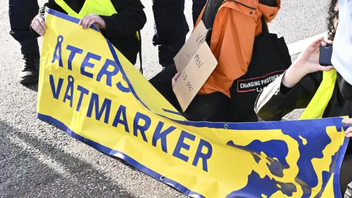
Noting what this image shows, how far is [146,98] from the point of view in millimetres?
2359

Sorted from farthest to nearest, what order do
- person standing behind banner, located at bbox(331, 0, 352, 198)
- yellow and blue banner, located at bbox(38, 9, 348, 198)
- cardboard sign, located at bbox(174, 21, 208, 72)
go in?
cardboard sign, located at bbox(174, 21, 208, 72) < yellow and blue banner, located at bbox(38, 9, 348, 198) < person standing behind banner, located at bbox(331, 0, 352, 198)

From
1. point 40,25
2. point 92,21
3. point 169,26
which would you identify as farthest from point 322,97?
point 169,26

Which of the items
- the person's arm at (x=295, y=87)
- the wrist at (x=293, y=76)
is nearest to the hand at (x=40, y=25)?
the person's arm at (x=295, y=87)

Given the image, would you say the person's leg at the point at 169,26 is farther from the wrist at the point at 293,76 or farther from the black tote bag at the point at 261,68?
the wrist at the point at 293,76

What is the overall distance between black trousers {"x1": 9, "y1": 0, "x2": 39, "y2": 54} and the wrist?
2091 mm

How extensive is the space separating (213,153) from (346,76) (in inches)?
25.9

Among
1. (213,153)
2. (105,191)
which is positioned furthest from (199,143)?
(105,191)

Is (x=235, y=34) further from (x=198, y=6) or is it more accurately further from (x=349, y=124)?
(x=198, y=6)

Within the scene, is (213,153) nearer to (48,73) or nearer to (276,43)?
(276,43)

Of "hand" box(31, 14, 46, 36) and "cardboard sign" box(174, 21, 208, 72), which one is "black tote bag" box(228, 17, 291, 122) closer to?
"cardboard sign" box(174, 21, 208, 72)

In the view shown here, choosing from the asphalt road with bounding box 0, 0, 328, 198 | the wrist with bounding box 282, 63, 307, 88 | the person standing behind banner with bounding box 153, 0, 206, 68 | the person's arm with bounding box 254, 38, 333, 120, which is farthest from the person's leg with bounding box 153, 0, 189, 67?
the wrist with bounding box 282, 63, 307, 88

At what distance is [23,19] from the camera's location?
11.2 ft

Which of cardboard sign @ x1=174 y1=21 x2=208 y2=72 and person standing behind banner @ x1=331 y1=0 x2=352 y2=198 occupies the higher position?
person standing behind banner @ x1=331 y1=0 x2=352 y2=198

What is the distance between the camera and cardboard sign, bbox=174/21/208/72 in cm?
248
